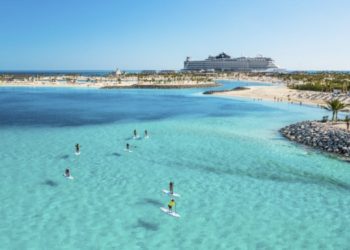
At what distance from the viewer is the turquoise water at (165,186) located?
59.1ft

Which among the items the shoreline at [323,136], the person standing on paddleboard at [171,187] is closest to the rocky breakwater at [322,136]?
the shoreline at [323,136]

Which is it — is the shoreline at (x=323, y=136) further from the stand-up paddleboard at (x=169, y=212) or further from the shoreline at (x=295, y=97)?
the shoreline at (x=295, y=97)

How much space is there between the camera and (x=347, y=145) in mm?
35344

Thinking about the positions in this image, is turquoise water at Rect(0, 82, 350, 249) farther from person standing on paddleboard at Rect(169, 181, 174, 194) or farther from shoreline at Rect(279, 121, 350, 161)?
shoreline at Rect(279, 121, 350, 161)

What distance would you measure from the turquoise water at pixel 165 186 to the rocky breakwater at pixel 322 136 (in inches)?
71.2

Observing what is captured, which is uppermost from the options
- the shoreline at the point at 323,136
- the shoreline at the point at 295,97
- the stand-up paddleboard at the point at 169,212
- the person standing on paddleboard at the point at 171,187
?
the shoreline at the point at 295,97

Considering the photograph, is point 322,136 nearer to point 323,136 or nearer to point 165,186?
point 323,136

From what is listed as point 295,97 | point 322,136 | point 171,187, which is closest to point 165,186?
point 171,187

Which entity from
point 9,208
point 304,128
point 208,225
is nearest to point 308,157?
point 304,128

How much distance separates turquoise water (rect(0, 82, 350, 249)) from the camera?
18016mm

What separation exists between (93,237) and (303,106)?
65887 millimetres

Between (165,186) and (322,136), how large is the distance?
901 inches

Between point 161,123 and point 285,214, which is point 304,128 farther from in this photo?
point 285,214

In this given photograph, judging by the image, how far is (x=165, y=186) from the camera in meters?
25.5
